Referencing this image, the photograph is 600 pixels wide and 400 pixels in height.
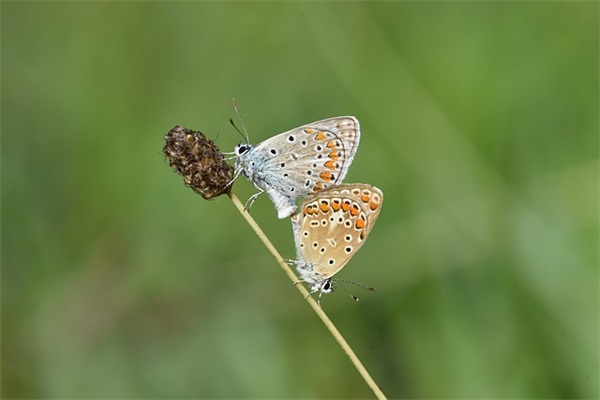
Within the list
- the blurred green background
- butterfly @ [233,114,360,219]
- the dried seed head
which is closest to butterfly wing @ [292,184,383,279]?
butterfly @ [233,114,360,219]

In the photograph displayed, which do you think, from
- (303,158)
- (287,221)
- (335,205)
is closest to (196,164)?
(335,205)

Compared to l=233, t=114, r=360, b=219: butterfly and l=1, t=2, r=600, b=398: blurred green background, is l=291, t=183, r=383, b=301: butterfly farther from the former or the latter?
l=1, t=2, r=600, b=398: blurred green background

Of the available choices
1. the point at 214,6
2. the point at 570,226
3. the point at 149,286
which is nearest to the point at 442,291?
the point at 570,226

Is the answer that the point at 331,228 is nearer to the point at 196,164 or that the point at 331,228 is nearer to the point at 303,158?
the point at 303,158

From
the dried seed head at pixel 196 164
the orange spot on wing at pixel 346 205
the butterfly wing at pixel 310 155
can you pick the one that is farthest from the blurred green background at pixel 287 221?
the dried seed head at pixel 196 164

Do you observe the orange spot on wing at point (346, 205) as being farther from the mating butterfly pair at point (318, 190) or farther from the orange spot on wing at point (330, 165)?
the orange spot on wing at point (330, 165)

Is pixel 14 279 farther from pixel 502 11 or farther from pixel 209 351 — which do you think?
pixel 502 11

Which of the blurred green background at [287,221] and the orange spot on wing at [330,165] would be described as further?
the blurred green background at [287,221]
